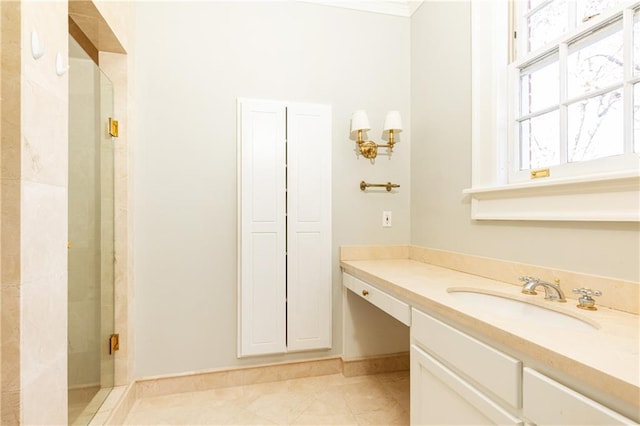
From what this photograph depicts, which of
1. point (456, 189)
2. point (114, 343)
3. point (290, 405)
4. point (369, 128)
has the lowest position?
point (290, 405)

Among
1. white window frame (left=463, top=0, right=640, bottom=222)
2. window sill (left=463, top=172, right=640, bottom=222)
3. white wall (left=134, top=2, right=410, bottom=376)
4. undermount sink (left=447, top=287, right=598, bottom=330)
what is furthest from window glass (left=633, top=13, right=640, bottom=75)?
white wall (left=134, top=2, right=410, bottom=376)

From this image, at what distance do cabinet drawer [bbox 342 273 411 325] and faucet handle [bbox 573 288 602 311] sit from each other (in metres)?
0.58

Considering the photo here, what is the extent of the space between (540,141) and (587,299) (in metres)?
0.75

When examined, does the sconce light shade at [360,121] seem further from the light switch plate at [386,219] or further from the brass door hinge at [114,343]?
the brass door hinge at [114,343]

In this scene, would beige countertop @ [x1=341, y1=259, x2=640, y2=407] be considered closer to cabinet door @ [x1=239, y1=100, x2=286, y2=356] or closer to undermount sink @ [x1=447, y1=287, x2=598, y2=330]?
undermount sink @ [x1=447, y1=287, x2=598, y2=330]

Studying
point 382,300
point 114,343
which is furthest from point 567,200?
point 114,343

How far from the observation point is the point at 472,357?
0.95 m

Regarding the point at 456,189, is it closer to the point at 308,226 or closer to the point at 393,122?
the point at 393,122

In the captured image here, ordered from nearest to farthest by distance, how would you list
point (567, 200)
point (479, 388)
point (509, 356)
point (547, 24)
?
1. point (509, 356)
2. point (479, 388)
3. point (567, 200)
4. point (547, 24)

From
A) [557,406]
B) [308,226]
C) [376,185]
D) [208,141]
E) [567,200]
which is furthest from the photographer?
[376,185]

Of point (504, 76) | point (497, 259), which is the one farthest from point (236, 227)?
point (504, 76)

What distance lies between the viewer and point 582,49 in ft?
4.15

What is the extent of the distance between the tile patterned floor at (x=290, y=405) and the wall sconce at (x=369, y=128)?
151 centimetres

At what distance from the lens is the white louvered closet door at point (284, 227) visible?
1965 mm
